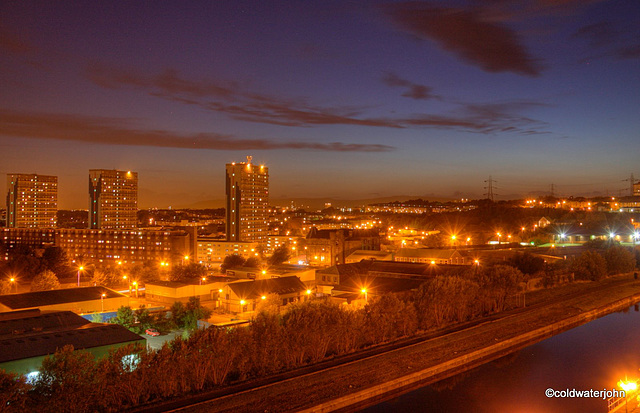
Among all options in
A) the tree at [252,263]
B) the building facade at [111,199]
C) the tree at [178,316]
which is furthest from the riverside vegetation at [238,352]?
the building facade at [111,199]

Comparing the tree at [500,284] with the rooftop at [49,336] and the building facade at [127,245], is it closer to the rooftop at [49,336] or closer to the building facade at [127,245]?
the rooftop at [49,336]

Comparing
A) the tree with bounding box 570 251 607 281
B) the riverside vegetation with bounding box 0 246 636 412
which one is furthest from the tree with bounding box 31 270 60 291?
the tree with bounding box 570 251 607 281

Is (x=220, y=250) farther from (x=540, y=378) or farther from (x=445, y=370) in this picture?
(x=540, y=378)

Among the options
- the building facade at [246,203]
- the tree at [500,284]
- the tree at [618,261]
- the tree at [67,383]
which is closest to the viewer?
the tree at [67,383]

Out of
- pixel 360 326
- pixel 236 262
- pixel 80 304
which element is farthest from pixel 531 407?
pixel 236 262

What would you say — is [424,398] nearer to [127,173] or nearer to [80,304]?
[80,304]

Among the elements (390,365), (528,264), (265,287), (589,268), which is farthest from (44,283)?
(589,268)

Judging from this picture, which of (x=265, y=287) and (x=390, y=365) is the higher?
(x=265, y=287)
